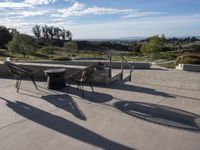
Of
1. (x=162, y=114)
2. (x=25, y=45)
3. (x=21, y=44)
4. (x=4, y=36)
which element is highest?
(x=4, y=36)

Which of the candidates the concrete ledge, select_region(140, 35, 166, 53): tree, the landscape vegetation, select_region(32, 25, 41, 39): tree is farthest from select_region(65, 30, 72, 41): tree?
the concrete ledge

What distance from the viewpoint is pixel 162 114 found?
4.75 metres

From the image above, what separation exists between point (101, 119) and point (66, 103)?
118 cm

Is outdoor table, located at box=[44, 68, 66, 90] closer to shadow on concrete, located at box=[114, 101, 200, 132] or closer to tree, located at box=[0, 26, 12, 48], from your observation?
shadow on concrete, located at box=[114, 101, 200, 132]

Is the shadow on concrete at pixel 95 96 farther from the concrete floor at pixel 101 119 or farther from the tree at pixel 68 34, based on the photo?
the tree at pixel 68 34

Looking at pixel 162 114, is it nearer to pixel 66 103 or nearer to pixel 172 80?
pixel 66 103

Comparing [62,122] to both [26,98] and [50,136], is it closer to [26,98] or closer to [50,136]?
[50,136]

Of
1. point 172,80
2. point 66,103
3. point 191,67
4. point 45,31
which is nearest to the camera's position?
point 66,103

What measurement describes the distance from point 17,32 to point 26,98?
73.8 feet

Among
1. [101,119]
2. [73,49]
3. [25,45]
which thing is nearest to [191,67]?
[101,119]

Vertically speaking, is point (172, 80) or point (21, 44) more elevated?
point (21, 44)

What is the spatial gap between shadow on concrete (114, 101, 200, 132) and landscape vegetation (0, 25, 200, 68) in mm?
2758

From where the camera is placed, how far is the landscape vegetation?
47.5ft

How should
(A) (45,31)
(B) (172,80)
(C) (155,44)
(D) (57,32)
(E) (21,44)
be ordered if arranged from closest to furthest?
(B) (172,80), (E) (21,44), (C) (155,44), (A) (45,31), (D) (57,32)
